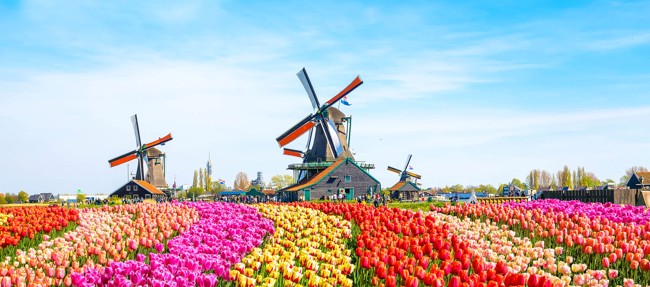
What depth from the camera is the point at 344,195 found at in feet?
177

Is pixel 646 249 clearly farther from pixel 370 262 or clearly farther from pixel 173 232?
pixel 173 232

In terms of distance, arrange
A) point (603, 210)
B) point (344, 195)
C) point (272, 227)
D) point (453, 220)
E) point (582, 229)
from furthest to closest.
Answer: point (344, 195)
point (603, 210)
point (453, 220)
point (272, 227)
point (582, 229)

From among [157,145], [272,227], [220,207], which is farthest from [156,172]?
[272,227]

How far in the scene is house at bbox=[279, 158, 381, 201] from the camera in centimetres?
5322

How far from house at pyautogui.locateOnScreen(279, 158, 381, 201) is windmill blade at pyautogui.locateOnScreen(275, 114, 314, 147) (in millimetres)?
3792

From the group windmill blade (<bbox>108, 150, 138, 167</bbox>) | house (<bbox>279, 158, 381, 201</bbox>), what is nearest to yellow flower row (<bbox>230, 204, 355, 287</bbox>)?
house (<bbox>279, 158, 381, 201</bbox>)

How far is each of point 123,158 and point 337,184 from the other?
28.6 meters

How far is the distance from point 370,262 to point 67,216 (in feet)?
35.1

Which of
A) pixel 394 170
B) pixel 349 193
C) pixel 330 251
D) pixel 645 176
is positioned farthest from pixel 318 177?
pixel 645 176

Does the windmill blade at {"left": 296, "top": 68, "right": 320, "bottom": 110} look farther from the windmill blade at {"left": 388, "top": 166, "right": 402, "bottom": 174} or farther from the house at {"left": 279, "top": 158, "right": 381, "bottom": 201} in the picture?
the windmill blade at {"left": 388, "top": 166, "right": 402, "bottom": 174}

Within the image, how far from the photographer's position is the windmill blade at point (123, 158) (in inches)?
2766

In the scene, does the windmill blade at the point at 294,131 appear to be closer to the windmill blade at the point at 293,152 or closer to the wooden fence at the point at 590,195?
the windmill blade at the point at 293,152

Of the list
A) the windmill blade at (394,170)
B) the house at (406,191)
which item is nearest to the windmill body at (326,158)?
the house at (406,191)

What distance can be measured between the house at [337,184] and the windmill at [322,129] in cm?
128
